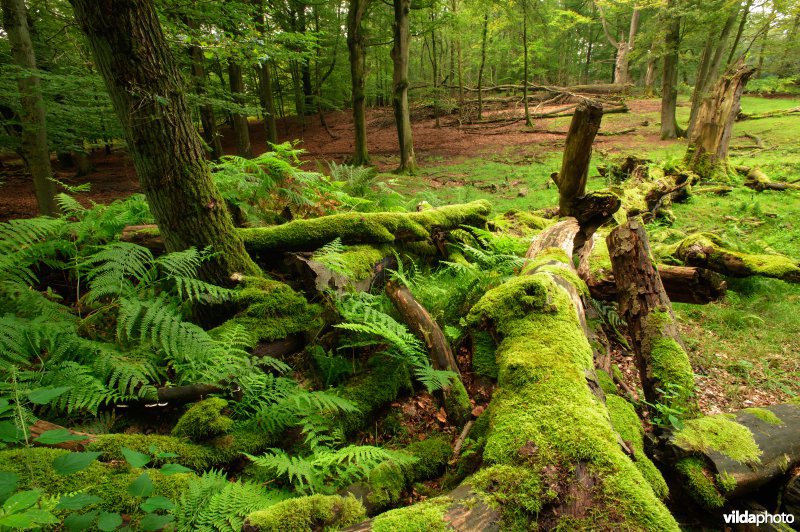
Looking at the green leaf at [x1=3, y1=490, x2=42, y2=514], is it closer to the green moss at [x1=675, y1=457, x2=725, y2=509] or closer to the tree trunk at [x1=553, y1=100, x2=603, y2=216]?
the green moss at [x1=675, y1=457, x2=725, y2=509]

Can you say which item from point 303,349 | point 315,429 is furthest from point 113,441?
point 303,349

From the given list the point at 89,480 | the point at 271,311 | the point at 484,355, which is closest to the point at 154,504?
the point at 89,480

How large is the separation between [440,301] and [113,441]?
8.89 feet

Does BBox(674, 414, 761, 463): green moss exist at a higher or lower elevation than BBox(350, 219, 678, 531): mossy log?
lower

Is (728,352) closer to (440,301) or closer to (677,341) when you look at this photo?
(677,341)

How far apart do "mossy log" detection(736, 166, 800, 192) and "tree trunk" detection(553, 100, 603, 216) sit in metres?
7.68

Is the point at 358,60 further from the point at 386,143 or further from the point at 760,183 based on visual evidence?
the point at 760,183

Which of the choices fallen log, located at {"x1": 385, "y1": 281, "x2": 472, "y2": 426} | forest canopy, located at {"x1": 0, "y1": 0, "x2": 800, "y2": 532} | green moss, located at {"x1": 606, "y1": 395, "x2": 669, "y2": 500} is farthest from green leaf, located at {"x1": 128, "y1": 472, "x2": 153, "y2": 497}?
green moss, located at {"x1": 606, "y1": 395, "x2": 669, "y2": 500}

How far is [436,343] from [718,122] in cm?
1280

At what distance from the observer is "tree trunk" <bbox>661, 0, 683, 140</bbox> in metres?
14.3

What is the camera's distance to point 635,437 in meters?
2.36

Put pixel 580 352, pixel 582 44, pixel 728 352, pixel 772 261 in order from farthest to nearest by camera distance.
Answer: pixel 582 44, pixel 772 261, pixel 728 352, pixel 580 352

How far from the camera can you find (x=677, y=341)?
10.6 ft

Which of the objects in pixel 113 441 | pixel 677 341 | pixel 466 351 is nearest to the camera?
pixel 113 441
